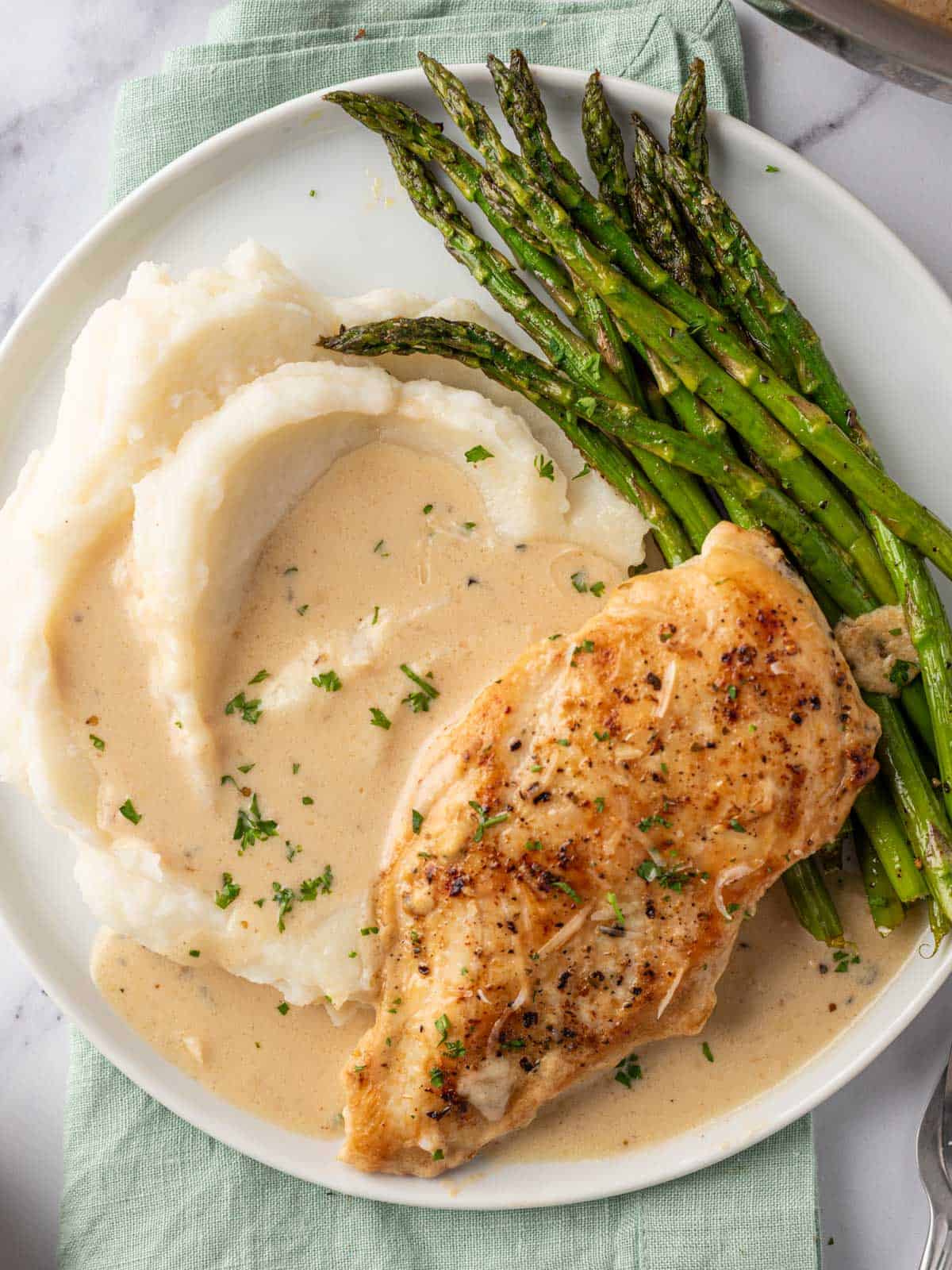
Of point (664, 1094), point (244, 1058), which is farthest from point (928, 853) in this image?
point (244, 1058)

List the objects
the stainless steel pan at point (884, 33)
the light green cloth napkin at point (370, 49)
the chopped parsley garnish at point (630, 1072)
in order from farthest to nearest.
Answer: the light green cloth napkin at point (370, 49) < the chopped parsley garnish at point (630, 1072) < the stainless steel pan at point (884, 33)

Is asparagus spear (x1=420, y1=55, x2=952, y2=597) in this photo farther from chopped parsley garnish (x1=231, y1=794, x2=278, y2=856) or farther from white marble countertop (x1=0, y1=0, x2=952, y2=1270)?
chopped parsley garnish (x1=231, y1=794, x2=278, y2=856)

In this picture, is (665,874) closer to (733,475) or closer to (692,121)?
(733,475)

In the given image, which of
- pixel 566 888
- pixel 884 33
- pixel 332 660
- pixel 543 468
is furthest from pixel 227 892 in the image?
pixel 884 33

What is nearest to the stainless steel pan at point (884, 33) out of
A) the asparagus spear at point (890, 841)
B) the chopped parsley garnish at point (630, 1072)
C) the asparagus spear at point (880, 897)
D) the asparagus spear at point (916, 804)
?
the asparagus spear at point (916, 804)

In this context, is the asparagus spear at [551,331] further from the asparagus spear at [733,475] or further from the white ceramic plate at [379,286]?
the white ceramic plate at [379,286]
